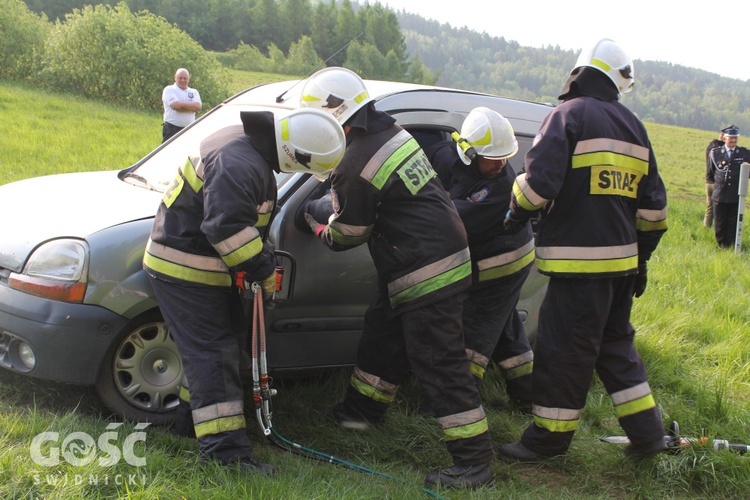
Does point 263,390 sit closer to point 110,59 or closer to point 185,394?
point 185,394

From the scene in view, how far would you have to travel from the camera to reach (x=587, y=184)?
334 centimetres

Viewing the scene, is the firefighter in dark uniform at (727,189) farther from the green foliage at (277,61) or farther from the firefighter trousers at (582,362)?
the green foliage at (277,61)

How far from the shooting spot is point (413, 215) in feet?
10.7

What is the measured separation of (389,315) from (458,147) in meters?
1.06

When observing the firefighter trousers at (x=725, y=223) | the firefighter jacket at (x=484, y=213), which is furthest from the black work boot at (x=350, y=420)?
the firefighter trousers at (x=725, y=223)

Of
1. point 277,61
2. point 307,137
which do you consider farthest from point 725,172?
point 277,61

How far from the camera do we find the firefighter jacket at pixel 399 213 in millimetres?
3201

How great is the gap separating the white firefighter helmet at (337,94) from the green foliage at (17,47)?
21692 mm

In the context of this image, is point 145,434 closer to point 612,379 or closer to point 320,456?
point 320,456

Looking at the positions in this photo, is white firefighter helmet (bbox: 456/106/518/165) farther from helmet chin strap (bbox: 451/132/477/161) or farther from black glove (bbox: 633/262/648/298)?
black glove (bbox: 633/262/648/298)

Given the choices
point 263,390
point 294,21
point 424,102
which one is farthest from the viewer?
point 294,21

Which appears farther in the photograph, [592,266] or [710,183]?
[710,183]

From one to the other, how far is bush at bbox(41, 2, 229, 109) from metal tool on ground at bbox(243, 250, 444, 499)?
19423mm

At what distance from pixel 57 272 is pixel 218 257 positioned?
0.76 m
